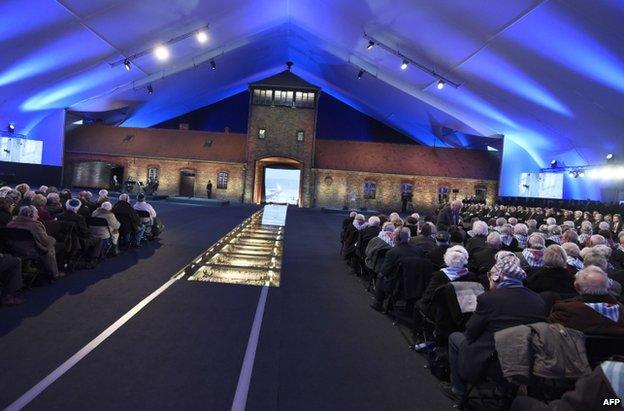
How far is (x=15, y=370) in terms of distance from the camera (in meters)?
4.38

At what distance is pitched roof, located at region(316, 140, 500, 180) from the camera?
36.8m

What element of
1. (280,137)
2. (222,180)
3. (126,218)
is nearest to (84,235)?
(126,218)

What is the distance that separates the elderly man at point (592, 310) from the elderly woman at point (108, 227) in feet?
27.2

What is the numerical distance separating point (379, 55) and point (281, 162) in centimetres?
1614

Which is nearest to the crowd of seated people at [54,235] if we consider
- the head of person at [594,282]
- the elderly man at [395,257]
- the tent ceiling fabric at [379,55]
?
the elderly man at [395,257]

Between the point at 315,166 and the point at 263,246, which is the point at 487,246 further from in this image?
the point at 315,166

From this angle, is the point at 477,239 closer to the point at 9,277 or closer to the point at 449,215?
the point at 449,215

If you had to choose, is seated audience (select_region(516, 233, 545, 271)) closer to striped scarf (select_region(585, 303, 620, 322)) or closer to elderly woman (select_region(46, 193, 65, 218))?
striped scarf (select_region(585, 303, 620, 322))

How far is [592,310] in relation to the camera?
3543mm

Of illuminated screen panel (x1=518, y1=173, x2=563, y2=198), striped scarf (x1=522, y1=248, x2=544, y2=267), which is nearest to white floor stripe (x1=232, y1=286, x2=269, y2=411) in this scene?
striped scarf (x1=522, y1=248, x2=544, y2=267)

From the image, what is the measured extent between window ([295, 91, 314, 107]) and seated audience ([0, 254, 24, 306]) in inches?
1306

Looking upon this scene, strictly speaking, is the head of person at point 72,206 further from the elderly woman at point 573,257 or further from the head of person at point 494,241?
the elderly woman at point 573,257

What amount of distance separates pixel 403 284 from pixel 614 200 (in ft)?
59.8

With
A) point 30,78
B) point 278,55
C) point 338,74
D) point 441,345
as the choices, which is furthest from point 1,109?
point 441,345
